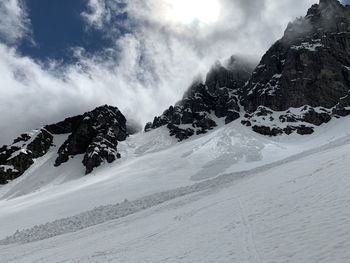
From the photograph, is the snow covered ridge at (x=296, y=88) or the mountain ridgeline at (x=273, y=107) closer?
the mountain ridgeline at (x=273, y=107)

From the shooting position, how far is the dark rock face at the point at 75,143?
128 metres

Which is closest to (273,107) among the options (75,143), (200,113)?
(200,113)

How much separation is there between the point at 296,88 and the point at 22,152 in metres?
99.0

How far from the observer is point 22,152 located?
459 feet

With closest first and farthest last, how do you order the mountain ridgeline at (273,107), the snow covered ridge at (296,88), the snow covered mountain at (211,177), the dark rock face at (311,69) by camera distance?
the snow covered mountain at (211,177), the mountain ridgeline at (273,107), the snow covered ridge at (296,88), the dark rock face at (311,69)

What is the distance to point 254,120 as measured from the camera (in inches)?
5221

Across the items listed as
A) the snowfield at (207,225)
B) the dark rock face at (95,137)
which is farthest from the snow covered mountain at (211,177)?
the dark rock face at (95,137)

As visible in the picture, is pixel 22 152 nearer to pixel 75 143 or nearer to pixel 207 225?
pixel 75 143

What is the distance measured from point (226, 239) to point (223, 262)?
365cm

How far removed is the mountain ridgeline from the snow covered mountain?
0.49 m

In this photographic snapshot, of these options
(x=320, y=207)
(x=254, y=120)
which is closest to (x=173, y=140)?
(x=254, y=120)

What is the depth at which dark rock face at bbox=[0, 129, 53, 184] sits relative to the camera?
13162 cm

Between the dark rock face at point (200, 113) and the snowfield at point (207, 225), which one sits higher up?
the dark rock face at point (200, 113)

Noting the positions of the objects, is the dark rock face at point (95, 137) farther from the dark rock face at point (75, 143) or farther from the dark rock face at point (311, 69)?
the dark rock face at point (311, 69)
